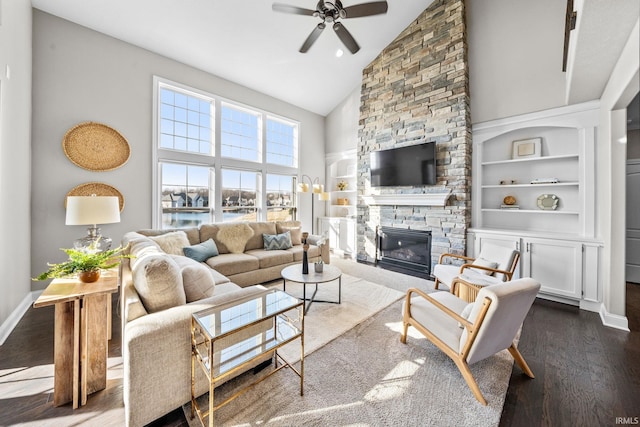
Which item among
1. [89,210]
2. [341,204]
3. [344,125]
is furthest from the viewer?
[341,204]

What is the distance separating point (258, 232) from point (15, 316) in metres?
2.86

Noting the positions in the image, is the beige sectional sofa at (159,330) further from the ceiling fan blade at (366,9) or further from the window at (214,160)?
the ceiling fan blade at (366,9)

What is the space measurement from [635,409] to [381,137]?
4562 mm

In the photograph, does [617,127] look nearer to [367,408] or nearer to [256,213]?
[367,408]

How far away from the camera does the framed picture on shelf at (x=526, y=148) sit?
375 cm

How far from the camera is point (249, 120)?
5.29m

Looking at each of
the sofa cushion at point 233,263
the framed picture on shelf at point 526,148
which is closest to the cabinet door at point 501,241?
the framed picture on shelf at point 526,148

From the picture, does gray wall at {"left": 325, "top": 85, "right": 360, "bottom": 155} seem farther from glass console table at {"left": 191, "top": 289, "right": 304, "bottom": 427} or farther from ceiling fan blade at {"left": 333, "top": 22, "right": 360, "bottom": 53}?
glass console table at {"left": 191, "top": 289, "right": 304, "bottom": 427}

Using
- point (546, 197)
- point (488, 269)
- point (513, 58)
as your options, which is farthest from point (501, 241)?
point (513, 58)

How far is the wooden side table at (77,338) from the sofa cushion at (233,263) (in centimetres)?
168

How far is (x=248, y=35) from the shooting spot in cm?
403

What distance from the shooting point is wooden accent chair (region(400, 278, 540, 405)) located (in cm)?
156

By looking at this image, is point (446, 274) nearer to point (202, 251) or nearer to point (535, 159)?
point (535, 159)

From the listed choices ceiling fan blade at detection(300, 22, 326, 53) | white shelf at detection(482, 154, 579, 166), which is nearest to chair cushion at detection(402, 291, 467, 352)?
white shelf at detection(482, 154, 579, 166)
